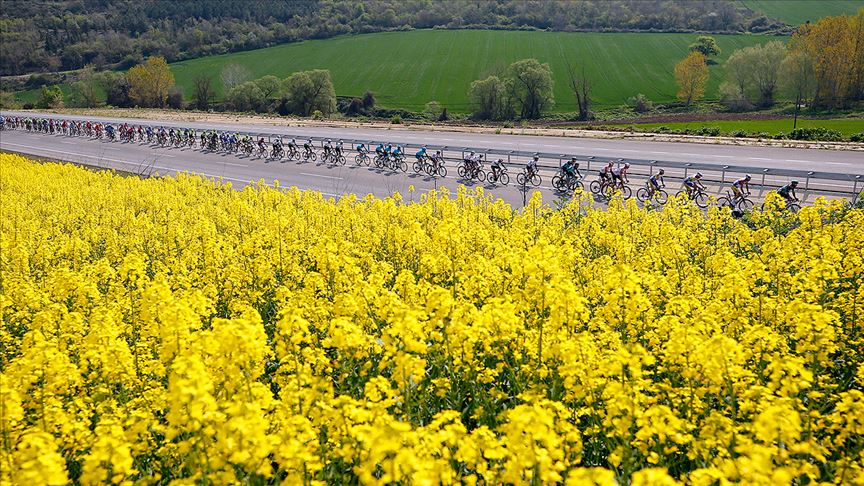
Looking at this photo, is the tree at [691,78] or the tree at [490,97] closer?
the tree at [490,97]

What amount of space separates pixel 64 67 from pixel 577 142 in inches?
5166

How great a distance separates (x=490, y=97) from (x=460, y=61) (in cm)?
3300

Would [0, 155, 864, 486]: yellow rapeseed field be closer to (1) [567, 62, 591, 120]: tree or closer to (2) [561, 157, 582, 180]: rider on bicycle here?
(2) [561, 157, 582, 180]: rider on bicycle

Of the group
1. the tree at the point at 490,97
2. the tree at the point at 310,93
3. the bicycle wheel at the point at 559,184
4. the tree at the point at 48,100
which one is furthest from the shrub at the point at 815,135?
the tree at the point at 48,100

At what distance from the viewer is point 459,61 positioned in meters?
94.9

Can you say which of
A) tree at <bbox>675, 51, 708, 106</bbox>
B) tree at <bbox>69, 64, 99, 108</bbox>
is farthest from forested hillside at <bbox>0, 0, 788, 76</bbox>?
tree at <bbox>675, 51, 708, 106</bbox>

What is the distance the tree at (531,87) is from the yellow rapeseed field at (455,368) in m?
54.9

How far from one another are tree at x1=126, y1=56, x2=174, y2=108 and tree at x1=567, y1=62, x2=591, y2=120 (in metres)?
54.0

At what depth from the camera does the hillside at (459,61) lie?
8100 cm

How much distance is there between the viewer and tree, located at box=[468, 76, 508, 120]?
6412cm

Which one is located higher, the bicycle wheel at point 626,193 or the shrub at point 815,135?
the shrub at point 815,135

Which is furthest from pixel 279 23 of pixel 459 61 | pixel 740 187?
pixel 740 187

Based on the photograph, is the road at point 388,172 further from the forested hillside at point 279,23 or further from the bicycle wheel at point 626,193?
the forested hillside at point 279,23

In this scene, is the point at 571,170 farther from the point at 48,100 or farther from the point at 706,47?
the point at 48,100
